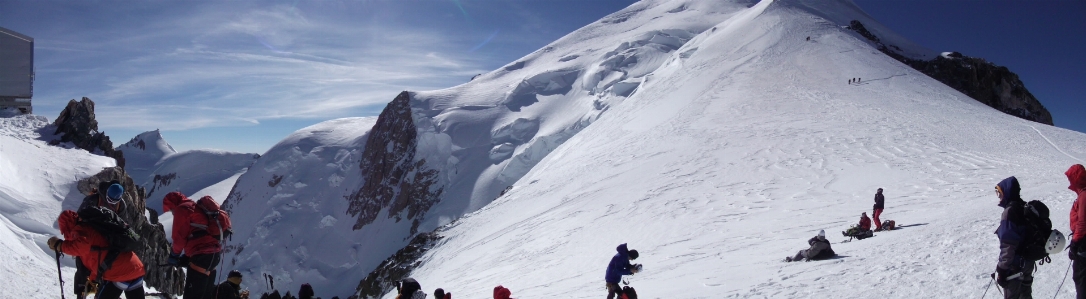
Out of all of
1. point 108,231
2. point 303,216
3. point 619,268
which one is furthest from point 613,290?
point 303,216

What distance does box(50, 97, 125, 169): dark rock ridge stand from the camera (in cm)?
2848

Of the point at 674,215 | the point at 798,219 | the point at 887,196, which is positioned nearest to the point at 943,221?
the point at 798,219

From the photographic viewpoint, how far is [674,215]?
1630 centimetres

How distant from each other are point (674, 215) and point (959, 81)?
4935 centimetres

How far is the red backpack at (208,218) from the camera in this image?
616 cm

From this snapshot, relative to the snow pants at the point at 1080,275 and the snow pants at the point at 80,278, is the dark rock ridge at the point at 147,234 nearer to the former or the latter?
the snow pants at the point at 80,278

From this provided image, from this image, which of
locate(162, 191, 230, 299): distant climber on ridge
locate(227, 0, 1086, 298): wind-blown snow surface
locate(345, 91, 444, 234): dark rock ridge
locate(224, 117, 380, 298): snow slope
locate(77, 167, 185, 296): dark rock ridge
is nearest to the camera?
locate(162, 191, 230, 299): distant climber on ridge

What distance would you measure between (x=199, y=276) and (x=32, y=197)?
17857 millimetres

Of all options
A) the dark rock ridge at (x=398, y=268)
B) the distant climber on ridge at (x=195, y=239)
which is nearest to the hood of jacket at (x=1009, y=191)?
the distant climber on ridge at (x=195, y=239)

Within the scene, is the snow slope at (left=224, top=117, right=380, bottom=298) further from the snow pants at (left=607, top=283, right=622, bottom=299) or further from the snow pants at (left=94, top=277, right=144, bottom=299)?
the snow pants at (left=94, top=277, right=144, bottom=299)

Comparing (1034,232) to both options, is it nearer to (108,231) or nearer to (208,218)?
(208,218)

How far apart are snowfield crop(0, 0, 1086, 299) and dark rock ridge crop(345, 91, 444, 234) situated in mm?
1743

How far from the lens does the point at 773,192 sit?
16.8 meters

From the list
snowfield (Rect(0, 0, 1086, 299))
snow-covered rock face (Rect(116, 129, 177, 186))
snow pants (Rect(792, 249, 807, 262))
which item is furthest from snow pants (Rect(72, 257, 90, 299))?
snow-covered rock face (Rect(116, 129, 177, 186))
